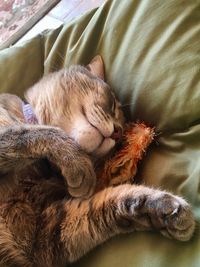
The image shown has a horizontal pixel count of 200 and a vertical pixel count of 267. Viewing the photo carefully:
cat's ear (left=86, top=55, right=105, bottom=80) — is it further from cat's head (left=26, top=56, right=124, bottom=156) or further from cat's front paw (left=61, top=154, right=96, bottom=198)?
cat's front paw (left=61, top=154, right=96, bottom=198)

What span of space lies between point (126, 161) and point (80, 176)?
0.67 feet

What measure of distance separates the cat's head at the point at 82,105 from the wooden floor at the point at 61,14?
3.14ft

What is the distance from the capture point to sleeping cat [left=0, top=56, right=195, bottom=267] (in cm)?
124

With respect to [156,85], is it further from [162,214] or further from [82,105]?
[162,214]

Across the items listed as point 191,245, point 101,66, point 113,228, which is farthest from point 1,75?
point 191,245

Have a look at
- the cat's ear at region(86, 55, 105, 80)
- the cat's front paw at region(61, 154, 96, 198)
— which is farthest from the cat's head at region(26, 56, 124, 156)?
the cat's front paw at region(61, 154, 96, 198)

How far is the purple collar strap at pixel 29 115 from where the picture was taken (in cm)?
161

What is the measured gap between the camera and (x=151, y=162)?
4.89ft

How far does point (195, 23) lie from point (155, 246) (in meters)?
0.74

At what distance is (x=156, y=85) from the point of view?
152 centimetres

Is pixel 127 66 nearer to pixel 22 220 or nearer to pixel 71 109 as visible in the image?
pixel 71 109

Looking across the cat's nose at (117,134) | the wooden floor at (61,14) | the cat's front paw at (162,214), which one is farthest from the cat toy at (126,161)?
the wooden floor at (61,14)

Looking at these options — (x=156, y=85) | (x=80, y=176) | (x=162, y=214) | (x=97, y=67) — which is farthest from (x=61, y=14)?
(x=162, y=214)

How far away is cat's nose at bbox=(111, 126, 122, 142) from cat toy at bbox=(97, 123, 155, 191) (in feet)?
0.10
